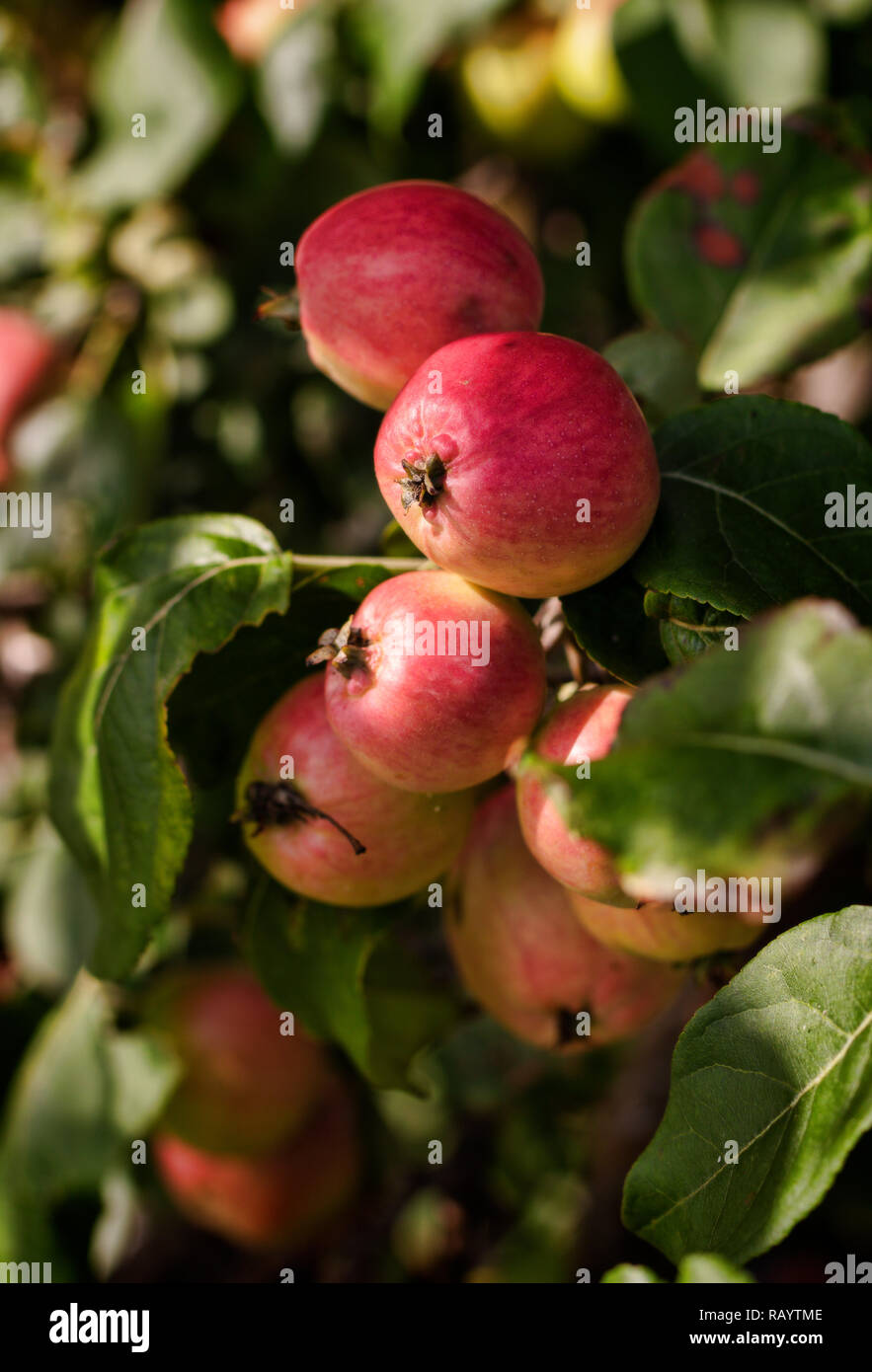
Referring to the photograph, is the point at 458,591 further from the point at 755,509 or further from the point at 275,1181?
the point at 275,1181

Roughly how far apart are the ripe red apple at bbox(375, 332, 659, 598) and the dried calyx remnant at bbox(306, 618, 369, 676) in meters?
0.07

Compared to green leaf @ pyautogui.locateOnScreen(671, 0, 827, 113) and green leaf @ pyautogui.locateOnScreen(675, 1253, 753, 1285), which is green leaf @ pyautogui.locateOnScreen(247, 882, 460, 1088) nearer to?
green leaf @ pyautogui.locateOnScreen(675, 1253, 753, 1285)

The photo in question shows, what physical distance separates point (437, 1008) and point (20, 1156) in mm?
491

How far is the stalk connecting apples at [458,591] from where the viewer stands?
2.04 ft

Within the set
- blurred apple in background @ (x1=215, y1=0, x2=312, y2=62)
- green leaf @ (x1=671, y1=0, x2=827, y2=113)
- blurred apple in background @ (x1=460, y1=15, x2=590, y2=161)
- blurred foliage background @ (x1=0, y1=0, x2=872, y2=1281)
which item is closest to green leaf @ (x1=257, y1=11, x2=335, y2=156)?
blurred foliage background @ (x1=0, y1=0, x2=872, y2=1281)

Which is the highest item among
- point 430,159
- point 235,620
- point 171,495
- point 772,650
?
point 430,159

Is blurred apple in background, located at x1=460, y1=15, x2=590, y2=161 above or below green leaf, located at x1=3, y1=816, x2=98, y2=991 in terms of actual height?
above

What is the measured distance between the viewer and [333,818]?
28.0 inches

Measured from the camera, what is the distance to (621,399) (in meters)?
0.65

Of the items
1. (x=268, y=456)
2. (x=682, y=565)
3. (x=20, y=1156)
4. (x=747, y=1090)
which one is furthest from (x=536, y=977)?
(x=268, y=456)

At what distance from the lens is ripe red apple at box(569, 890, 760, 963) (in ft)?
2.25

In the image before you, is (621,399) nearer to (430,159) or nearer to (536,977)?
(536,977)

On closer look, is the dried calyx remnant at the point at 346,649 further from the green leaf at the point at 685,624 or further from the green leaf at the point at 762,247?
the green leaf at the point at 762,247

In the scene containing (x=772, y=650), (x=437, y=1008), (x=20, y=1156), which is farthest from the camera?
(x=20, y=1156)
